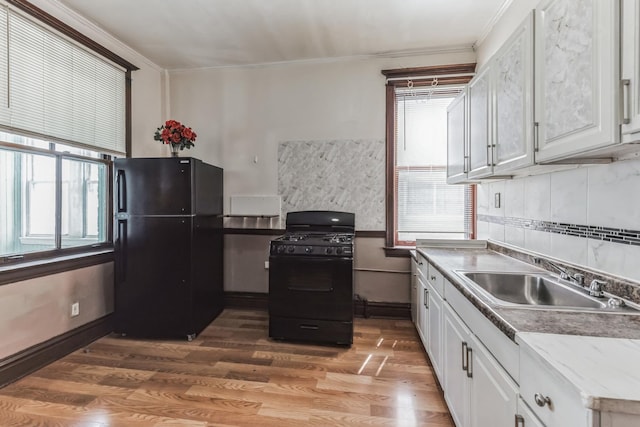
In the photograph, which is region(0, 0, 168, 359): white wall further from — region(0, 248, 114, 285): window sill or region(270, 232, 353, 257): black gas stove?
region(270, 232, 353, 257): black gas stove

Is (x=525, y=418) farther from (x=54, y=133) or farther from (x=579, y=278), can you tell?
(x=54, y=133)

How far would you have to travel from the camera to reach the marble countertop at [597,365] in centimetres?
70

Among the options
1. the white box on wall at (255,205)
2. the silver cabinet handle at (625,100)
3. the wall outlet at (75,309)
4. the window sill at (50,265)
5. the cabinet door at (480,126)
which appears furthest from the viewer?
the white box on wall at (255,205)

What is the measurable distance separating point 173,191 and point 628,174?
3085 mm

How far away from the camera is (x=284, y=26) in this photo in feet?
9.48

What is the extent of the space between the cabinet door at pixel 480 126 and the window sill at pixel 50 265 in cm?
332

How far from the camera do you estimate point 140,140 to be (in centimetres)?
350

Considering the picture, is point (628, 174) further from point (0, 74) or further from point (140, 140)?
point (140, 140)

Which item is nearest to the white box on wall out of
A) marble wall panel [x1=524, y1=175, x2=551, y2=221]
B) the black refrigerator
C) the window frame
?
the black refrigerator

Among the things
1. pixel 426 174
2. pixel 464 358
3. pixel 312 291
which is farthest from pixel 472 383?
pixel 426 174

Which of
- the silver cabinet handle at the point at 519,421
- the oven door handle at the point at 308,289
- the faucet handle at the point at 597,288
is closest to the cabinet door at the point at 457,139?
the faucet handle at the point at 597,288

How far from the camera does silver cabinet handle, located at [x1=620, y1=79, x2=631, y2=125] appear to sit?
3.23 feet

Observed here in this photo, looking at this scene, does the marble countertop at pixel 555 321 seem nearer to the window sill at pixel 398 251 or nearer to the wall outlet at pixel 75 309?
the window sill at pixel 398 251

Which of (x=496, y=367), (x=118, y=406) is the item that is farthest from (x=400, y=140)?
→ (x=118, y=406)
